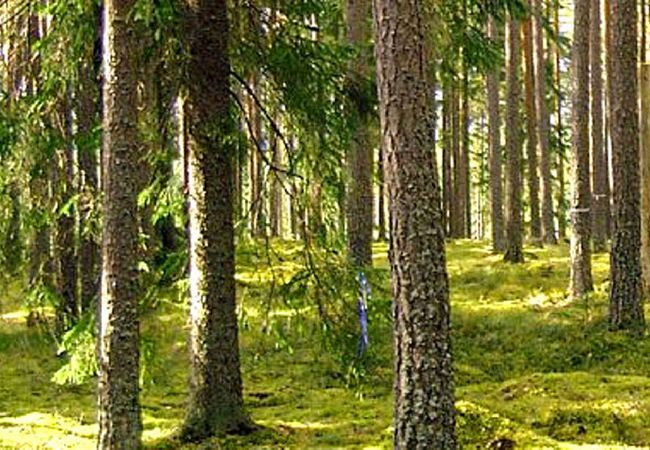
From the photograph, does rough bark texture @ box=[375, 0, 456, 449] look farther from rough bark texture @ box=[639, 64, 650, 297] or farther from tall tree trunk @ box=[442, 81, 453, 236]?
tall tree trunk @ box=[442, 81, 453, 236]

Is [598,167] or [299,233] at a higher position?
[598,167]

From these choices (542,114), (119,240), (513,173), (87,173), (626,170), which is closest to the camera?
(119,240)

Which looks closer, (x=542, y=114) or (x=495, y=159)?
(x=495, y=159)

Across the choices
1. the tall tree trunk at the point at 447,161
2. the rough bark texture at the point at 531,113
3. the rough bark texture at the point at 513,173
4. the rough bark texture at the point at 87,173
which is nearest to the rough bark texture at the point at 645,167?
the rough bark texture at the point at 513,173

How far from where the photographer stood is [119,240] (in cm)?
754

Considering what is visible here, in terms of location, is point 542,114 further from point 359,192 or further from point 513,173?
point 359,192

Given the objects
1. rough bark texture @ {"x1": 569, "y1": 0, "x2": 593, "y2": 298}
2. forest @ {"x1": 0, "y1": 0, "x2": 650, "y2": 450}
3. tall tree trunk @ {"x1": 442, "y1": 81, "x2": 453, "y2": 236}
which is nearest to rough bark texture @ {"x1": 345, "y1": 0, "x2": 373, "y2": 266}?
forest @ {"x1": 0, "y1": 0, "x2": 650, "y2": 450}

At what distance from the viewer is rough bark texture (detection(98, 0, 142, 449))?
7.46m

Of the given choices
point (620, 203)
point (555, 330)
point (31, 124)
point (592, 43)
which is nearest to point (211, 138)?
point (31, 124)

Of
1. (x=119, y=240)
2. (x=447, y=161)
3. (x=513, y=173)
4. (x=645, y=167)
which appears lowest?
(x=119, y=240)

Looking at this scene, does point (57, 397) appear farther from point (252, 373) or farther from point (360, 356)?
point (360, 356)

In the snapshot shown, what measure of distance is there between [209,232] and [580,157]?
792cm

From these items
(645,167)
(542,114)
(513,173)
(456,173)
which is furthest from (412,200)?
(456,173)

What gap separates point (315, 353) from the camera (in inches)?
531
